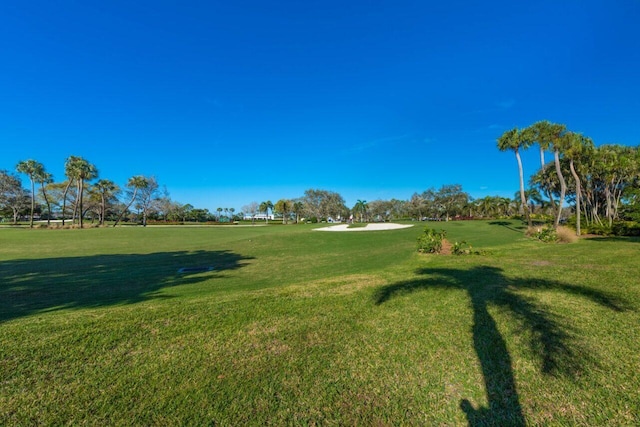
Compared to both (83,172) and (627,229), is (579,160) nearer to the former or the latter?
(627,229)

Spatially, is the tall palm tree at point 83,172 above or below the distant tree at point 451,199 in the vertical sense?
above

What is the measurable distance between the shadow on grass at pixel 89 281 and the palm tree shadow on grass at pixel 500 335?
6.76 metres

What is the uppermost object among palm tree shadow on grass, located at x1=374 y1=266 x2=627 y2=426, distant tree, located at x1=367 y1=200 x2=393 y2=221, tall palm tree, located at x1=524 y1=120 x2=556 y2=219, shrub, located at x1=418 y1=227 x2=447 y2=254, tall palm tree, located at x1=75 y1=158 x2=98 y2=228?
tall palm tree, located at x1=75 y1=158 x2=98 y2=228

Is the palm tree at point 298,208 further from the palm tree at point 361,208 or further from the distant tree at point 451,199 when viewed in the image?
the distant tree at point 451,199

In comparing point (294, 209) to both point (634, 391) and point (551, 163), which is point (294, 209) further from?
point (634, 391)

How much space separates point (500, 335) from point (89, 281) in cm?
1140

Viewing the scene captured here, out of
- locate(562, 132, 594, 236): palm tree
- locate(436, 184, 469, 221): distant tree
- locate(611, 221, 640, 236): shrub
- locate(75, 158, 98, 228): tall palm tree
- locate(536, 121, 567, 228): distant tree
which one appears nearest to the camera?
locate(611, 221, 640, 236): shrub

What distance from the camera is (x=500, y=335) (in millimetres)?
3959

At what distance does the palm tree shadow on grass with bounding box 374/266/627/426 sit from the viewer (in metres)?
2.61

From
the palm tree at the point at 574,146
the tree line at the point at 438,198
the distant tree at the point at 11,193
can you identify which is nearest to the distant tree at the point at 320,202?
the tree line at the point at 438,198

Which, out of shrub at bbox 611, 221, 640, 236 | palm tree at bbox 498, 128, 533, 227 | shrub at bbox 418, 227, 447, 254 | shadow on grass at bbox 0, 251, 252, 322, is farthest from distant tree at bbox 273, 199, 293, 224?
shrub at bbox 418, 227, 447, 254

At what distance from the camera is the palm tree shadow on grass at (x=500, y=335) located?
2.61m

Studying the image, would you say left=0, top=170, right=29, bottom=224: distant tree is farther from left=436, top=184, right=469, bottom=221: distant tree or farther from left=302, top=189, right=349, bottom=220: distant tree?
left=436, top=184, right=469, bottom=221: distant tree

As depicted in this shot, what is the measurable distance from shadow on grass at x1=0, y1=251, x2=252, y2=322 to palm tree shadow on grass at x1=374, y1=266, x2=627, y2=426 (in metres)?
6.76
